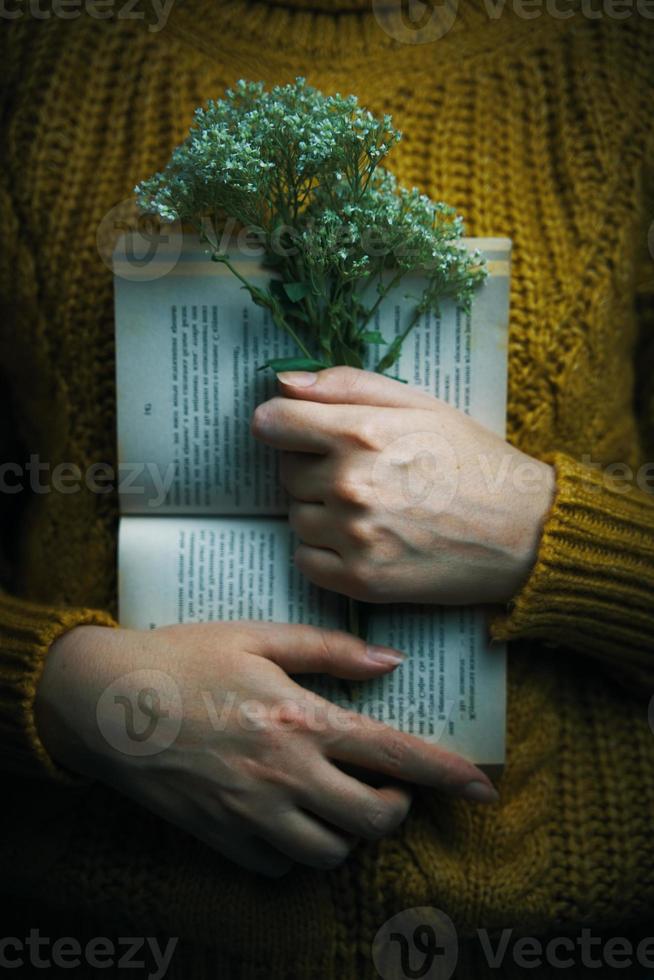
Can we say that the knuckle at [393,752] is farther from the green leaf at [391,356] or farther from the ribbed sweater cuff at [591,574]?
the green leaf at [391,356]

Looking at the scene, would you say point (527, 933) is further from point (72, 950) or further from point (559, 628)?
point (72, 950)

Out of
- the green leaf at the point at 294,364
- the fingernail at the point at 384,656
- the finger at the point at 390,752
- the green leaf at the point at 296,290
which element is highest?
the green leaf at the point at 296,290

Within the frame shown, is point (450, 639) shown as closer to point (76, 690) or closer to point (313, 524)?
point (313, 524)

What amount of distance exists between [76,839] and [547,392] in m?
0.62

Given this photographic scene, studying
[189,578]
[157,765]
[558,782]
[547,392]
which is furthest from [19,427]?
[558,782]

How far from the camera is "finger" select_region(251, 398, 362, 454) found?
67 centimetres

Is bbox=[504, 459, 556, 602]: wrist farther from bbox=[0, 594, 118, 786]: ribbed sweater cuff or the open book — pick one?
bbox=[0, 594, 118, 786]: ribbed sweater cuff

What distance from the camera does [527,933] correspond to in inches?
30.6

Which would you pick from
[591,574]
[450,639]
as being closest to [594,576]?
[591,574]

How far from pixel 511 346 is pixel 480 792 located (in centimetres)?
41

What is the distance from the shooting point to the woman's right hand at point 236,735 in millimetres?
685

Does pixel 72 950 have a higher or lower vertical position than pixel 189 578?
lower

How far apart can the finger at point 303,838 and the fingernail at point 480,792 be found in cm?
12

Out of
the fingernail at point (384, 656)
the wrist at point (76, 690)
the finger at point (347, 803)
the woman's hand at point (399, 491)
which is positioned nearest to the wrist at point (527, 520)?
the woman's hand at point (399, 491)
